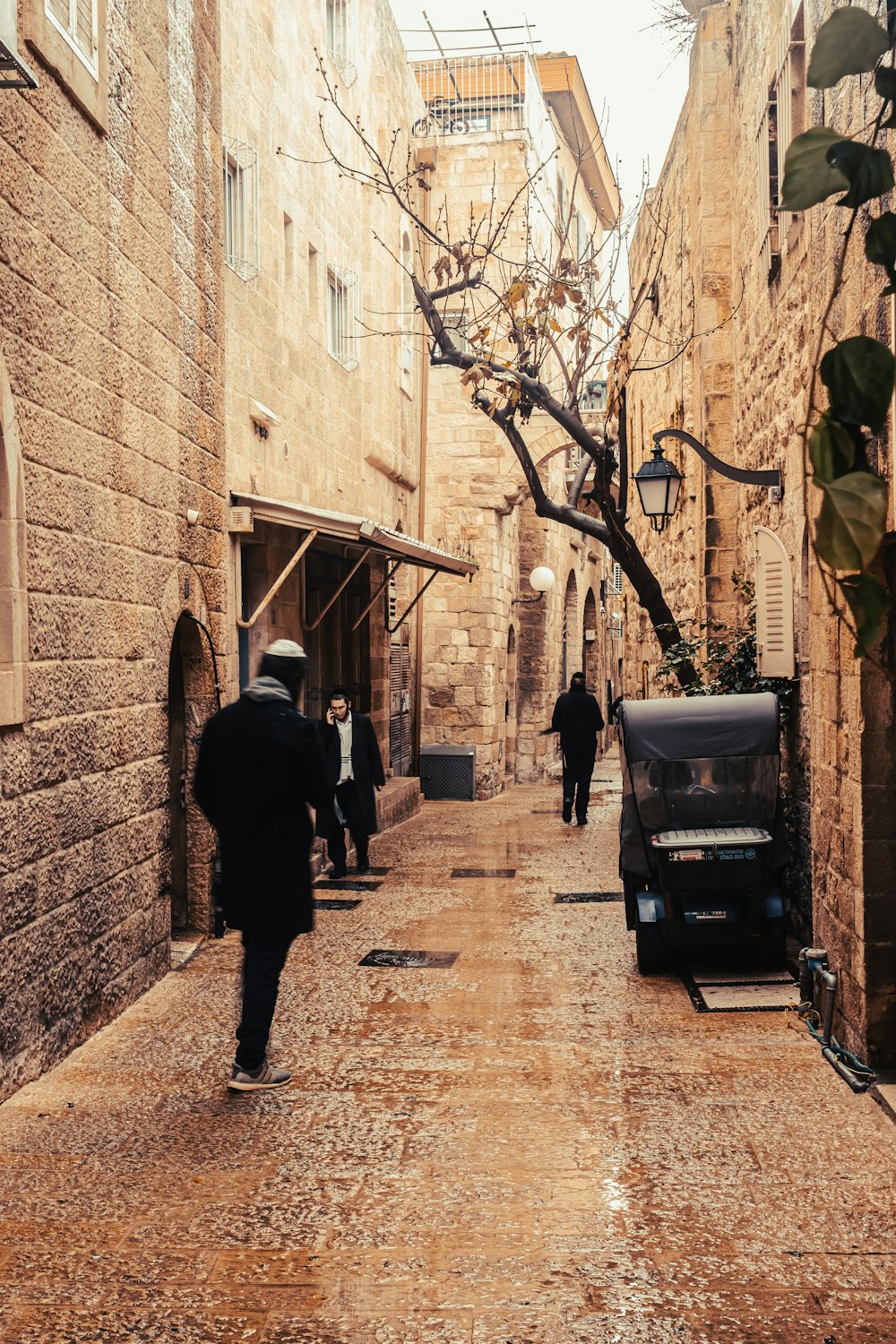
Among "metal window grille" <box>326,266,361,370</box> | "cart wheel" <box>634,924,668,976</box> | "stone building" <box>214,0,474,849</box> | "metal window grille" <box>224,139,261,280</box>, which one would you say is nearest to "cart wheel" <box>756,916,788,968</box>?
"cart wheel" <box>634,924,668,976</box>

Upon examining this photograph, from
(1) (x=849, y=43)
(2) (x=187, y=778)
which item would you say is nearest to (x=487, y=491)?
(2) (x=187, y=778)

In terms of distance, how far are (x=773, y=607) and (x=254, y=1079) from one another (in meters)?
4.80

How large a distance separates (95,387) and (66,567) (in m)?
0.99

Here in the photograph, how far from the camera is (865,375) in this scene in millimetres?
1545

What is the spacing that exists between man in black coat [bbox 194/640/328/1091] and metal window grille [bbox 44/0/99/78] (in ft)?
9.87

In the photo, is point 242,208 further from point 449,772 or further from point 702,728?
point 449,772

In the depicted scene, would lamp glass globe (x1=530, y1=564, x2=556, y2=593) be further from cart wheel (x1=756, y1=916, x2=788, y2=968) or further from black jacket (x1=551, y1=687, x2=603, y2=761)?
cart wheel (x1=756, y1=916, x2=788, y2=968)

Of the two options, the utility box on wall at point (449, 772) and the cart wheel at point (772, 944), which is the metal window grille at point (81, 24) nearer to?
the cart wheel at point (772, 944)

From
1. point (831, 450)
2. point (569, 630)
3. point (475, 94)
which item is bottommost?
point (569, 630)

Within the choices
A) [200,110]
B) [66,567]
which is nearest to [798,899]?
[66,567]

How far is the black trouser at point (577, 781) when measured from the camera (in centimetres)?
1638

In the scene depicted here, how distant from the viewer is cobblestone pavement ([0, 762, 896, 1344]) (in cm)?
363

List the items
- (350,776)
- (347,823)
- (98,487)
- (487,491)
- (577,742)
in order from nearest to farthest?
1. (98,487)
2. (350,776)
3. (347,823)
4. (577,742)
5. (487,491)

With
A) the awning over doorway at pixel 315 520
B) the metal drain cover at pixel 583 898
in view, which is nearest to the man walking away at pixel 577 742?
the metal drain cover at pixel 583 898
